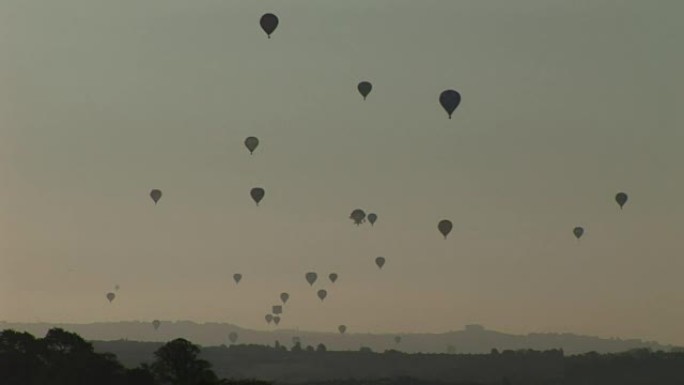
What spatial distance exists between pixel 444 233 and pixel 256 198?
15871mm

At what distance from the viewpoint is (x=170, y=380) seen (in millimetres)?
120062

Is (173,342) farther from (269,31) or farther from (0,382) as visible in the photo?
(269,31)

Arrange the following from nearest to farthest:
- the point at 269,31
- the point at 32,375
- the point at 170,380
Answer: the point at 170,380 < the point at 32,375 < the point at 269,31

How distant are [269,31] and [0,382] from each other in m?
32.9

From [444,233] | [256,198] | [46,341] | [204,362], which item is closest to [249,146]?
[256,198]

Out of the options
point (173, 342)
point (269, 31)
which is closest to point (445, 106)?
point (269, 31)

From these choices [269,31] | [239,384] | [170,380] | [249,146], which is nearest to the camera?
[239,384]

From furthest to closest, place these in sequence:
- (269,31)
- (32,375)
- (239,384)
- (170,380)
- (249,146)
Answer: (249,146) < (269,31) < (32,375) < (170,380) < (239,384)

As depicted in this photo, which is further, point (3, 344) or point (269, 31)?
point (269, 31)

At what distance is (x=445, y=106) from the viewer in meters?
145

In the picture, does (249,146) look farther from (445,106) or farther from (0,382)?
(0,382)

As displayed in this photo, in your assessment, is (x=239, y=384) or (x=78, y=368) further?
(x=78, y=368)

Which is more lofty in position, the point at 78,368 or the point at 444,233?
the point at 444,233

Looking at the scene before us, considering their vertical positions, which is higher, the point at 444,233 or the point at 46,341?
the point at 444,233
